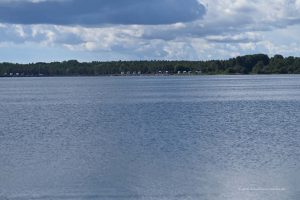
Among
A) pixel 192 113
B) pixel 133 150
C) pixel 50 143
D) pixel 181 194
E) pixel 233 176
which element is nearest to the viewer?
pixel 181 194

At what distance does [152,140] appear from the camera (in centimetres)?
3844

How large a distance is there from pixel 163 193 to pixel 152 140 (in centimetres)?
1601

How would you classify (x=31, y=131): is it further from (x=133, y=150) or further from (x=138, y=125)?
(x=133, y=150)

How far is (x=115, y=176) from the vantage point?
26.1 meters

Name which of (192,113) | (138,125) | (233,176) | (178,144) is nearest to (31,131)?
(138,125)

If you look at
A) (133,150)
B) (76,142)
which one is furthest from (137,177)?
(76,142)

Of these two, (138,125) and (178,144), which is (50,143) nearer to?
→ (178,144)

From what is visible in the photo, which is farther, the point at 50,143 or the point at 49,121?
the point at 49,121

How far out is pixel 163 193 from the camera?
2245 centimetres

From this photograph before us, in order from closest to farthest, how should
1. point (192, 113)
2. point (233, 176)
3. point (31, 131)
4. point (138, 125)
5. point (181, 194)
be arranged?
point (181, 194) < point (233, 176) < point (31, 131) < point (138, 125) < point (192, 113)

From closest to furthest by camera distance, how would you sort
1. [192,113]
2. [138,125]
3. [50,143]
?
[50,143]
[138,125]
[192,113]

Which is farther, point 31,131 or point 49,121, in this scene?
point 49,121

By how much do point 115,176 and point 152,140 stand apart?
12458 mm

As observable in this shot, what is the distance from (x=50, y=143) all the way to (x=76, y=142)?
144cm
